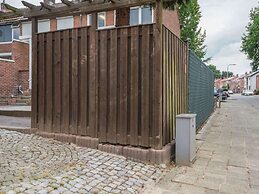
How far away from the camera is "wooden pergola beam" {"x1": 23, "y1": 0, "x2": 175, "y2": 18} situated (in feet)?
16.9

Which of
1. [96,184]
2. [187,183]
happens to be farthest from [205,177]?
[96,184]

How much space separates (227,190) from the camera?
3.95 m

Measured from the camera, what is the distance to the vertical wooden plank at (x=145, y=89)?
5.01m

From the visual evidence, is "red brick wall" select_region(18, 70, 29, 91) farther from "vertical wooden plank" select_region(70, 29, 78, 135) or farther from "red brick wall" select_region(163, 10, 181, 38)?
"vertical wooden plank" select_region(70, 29, 78, 135)

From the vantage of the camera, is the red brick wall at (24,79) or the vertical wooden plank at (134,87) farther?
the red brick wall at (24,79)

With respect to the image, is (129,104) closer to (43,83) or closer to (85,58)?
(85,58)

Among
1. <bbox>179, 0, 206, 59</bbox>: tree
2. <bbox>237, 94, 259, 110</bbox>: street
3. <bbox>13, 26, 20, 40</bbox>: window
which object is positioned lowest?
<bbox>237, 94, 259, 110</bbox>: street

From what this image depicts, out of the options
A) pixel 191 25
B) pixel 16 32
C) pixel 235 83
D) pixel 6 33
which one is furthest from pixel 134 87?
pixel 235 83

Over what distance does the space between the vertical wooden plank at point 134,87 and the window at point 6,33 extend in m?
18.2

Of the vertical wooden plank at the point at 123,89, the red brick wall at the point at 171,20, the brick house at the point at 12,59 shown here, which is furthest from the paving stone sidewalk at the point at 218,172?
the red brick wall at the point at 171,20

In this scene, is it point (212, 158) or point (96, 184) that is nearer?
point (96, 184)

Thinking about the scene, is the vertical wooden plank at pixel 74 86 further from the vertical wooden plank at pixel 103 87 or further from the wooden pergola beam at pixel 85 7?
the vertical wooden plank at pixel 103 87

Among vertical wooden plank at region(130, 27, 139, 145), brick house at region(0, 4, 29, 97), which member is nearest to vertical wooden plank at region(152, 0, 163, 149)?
vertical wooden plank at region(130, 27, 139, 145)

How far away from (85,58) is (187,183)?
3.04 metres
